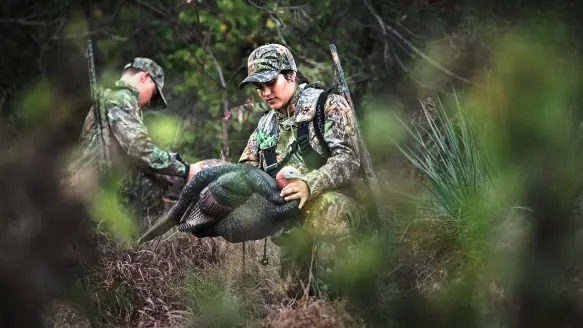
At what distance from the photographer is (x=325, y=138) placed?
3.78m

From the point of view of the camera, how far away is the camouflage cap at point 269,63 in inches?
150

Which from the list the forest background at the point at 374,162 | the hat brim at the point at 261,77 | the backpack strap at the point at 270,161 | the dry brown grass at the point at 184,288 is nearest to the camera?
the forest background at the point at 374,162

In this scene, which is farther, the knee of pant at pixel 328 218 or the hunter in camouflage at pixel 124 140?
the hunter in camouflage at pixel 124 140

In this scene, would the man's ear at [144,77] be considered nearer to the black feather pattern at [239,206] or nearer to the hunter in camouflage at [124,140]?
the hunter in camouflage at [124,140]

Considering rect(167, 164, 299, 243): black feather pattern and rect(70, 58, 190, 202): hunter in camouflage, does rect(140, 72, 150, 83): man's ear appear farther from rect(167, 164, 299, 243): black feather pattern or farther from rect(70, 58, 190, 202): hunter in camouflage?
rect(167, 164, 299, 243): black feather pattern

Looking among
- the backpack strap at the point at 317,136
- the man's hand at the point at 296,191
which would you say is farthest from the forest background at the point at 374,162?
the man's hand at the point at 296,191

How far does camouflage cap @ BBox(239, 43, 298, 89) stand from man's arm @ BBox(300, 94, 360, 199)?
285mm

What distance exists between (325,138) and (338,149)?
88 mm

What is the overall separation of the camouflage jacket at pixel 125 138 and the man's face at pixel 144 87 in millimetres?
165

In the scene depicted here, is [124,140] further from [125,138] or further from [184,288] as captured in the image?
[184,288]

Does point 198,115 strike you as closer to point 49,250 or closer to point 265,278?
point 265,278

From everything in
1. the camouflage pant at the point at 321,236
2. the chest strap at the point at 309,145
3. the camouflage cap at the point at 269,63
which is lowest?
the camouflage pant at the point at 321,236

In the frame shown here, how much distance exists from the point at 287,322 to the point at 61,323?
3.47 feet

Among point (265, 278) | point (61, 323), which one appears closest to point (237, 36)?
point (265, 278)
